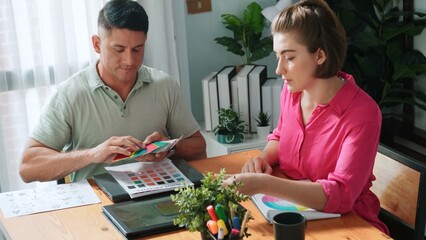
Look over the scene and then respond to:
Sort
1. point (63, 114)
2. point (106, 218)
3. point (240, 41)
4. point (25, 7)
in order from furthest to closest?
point (240, 41) < point (25, 7) < point (63, 114) < point (106, 218)

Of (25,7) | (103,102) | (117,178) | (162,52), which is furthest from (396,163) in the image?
(25,7)

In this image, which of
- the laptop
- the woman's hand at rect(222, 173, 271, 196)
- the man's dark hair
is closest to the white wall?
the man's dark hair

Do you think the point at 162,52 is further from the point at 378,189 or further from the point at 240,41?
the point at 378,189

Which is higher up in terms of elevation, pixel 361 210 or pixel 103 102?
pixel 103 102

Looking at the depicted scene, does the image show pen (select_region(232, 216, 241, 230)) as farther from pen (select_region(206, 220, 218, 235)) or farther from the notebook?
the notebook

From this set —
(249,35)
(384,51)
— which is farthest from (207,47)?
(384,51)

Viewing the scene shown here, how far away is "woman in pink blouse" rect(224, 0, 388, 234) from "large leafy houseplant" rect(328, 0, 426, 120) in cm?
140

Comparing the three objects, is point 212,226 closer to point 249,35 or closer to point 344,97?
point 344,97

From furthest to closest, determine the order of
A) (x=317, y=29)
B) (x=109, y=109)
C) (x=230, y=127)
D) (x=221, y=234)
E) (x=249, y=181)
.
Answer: (x=230, y=127), (x=109, y=109), (x=317, y=29), (x=249, y=181), (x=221, y=234)

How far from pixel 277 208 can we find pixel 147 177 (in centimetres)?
48

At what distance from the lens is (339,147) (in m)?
2.16

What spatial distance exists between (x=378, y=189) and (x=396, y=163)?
0.44 ft

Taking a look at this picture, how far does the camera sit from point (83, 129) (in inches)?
102

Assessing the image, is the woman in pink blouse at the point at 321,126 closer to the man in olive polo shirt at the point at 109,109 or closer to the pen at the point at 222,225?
the pen at the point at 222,225
